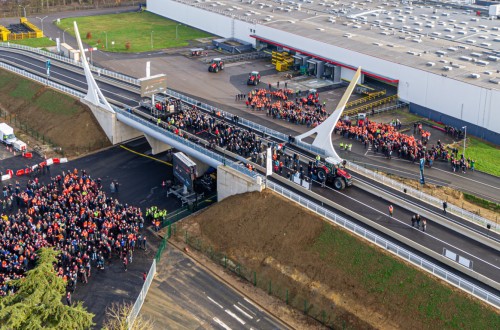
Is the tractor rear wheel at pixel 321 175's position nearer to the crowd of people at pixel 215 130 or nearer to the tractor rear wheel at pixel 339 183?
the tractor rear wheel at pixel 339 183

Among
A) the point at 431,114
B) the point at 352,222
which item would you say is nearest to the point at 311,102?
the point at 431,114

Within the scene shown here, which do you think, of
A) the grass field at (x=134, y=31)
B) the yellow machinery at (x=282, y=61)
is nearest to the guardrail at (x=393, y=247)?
the yellow machinery at (x=282, y=61)

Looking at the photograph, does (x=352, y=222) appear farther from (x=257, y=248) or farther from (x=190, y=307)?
(x=190, y=307)

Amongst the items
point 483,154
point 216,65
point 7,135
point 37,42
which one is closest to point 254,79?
point 216,65

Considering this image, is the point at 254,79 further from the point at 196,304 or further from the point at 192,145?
the point at 196,304

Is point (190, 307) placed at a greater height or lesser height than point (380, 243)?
lesser

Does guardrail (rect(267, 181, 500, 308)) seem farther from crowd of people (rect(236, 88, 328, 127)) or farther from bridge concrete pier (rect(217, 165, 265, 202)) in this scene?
crowd of people (rect(236, 88, 328, 127))
